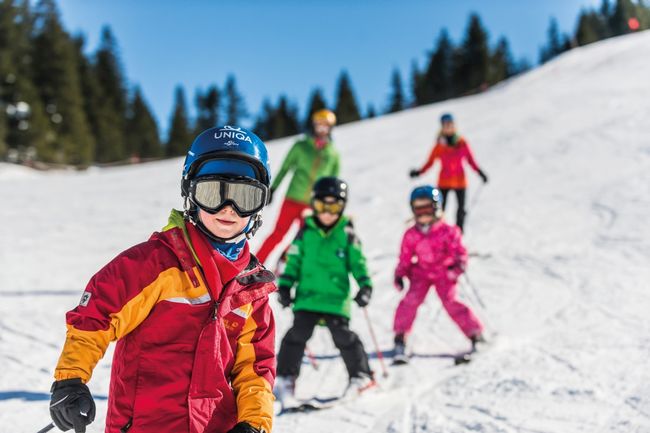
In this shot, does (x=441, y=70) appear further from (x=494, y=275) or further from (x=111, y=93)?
(x=494, y=275)

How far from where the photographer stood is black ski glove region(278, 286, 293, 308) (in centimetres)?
445

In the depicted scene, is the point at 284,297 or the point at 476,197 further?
the point at 476,197

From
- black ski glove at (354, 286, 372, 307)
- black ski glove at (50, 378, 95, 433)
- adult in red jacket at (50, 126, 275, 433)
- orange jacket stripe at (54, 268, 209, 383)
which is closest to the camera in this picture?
black ski glove at (50, 378, 95, 433)

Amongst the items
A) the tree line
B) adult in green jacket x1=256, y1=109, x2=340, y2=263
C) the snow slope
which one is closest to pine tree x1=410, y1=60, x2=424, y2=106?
the tree line

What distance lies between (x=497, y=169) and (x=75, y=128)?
40.9 meters

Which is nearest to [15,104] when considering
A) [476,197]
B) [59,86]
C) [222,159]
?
[59,86]

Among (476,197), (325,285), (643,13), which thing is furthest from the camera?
(476,197)

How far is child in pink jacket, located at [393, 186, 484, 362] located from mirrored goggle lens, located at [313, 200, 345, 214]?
0.99 meters

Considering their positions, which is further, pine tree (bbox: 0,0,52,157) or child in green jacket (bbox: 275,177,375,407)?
pine tree (bbox: 0,0,52,157)

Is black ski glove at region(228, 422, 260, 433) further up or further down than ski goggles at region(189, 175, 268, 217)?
further down

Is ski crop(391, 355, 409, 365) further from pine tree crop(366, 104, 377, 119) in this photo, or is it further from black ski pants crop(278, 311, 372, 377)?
pine tree crop(366, 104, 377, 119)

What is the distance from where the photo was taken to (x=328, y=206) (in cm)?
486

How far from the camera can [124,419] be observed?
84.5 inches

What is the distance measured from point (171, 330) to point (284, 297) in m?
2.31
